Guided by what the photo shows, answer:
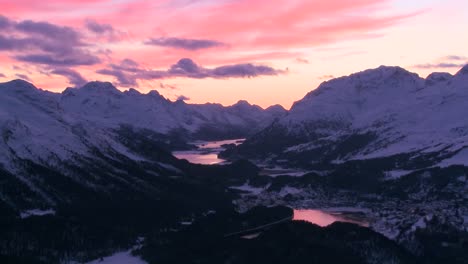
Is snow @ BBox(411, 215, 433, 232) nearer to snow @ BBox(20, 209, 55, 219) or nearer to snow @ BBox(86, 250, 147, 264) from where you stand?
snow @ BBox(86, 250, 147, 264)

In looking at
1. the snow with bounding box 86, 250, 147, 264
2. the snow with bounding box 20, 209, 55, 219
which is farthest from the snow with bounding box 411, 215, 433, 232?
the snow with bounding box 20, 209, 55, 219

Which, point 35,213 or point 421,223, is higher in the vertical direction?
point 35,213

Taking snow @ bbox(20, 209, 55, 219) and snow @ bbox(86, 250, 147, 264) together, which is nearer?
snow @ bbox(86, 250, 147, 264)

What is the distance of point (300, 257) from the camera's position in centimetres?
14538

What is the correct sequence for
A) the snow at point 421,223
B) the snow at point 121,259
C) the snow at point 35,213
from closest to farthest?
the snow at point 121,259, the snow at point 421,223, the snow at point 35,213

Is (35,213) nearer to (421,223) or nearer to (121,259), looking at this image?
(121,259)

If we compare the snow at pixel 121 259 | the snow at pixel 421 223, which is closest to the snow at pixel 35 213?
the snow at pixel 121 259

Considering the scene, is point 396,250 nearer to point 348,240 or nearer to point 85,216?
point 348,240

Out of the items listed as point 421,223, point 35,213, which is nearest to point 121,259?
point 35,213

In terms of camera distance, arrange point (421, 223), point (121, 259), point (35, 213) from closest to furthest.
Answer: point (121, 259) → point (421, 223) → point (35, 213)

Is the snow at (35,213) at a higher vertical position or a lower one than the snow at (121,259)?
higher

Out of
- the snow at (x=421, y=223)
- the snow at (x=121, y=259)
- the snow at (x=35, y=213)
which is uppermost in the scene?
the snow at (x=35, y=213)

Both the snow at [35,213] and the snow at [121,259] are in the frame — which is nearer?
the snow at [121,259]

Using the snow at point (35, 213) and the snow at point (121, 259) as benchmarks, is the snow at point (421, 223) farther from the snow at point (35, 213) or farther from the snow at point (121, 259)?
the snow at point (35, 213)
